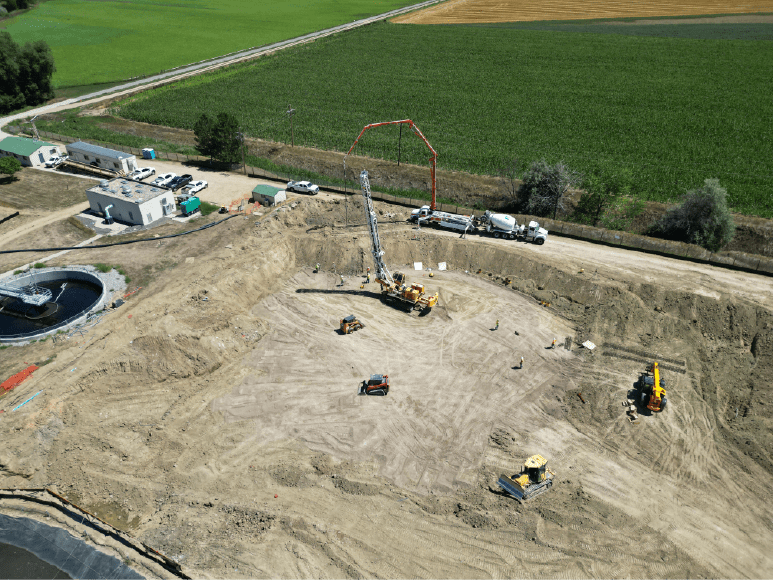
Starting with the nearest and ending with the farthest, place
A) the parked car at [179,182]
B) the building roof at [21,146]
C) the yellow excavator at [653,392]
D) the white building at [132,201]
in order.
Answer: the yellow excavator at [653,392], the white building at [132,201], the parked car at [179,182], the building roof at [21,146]

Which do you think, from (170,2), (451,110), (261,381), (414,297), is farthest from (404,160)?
(170,2)

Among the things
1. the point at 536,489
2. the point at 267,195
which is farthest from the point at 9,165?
the point at 536,489

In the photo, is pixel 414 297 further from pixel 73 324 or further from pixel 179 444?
pixel 73 324

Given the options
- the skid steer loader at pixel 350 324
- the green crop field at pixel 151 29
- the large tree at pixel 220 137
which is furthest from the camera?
the green crop field at pixel 151 29

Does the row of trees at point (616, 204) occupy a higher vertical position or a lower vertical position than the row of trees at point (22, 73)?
lower

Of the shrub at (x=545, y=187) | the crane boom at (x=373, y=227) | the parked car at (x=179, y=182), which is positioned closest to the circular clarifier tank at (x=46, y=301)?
the parked car at (x=179, y=182)

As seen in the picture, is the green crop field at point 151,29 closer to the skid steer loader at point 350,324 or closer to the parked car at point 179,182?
the parked car at point 179,182
